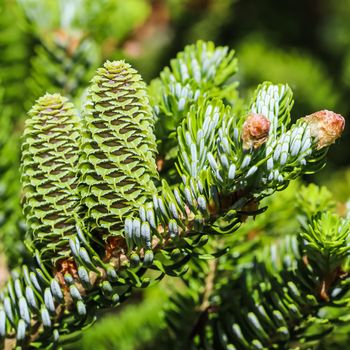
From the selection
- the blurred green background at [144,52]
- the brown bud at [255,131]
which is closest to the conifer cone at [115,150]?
the brown bud at [255,131]

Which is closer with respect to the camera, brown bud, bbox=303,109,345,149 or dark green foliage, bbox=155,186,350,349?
brown bud, bbox=303,109,345,149

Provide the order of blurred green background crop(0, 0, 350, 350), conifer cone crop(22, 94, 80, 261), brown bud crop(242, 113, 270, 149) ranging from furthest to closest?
blurred green background crop(0, 0, 350, 350) < conifer cone crop(22, 94, 80, 261) < brown bud crop(242, 113, 270, 149)

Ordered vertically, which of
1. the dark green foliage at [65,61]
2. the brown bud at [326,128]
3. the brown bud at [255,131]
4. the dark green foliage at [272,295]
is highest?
the dark green foliage at [65,61]

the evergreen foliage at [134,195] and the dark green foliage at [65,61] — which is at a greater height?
the dark green foliage at [65,61]

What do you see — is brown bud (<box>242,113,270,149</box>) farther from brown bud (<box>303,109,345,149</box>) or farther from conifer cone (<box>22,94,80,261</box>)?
conifer cone (<box>22,94,80,261</box>)

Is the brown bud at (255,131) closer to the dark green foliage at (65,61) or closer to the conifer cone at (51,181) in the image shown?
the conifer cone at (51,181)

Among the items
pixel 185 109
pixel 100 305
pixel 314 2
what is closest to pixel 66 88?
pixel 185 109

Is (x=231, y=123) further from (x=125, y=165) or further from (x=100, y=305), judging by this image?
(x=100, y=305)

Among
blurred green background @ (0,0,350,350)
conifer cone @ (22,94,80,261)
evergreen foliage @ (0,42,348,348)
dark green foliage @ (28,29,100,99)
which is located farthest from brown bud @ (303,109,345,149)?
dark green foliage @ (28,29,100,99)
